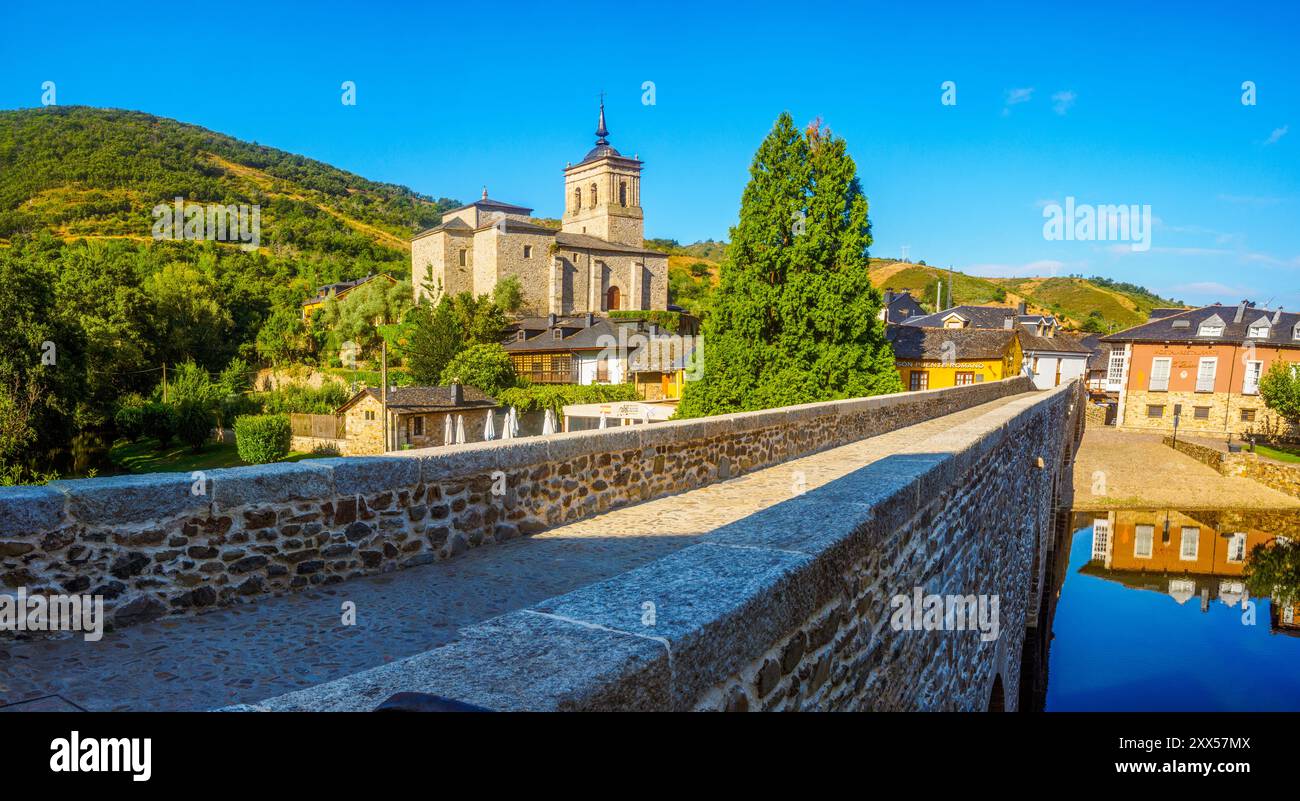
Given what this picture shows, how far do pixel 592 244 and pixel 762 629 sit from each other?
64.6m

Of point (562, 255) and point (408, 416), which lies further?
point (562, 255)

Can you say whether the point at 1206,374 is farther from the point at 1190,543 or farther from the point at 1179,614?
the point at 1179,614

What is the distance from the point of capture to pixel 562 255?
206ft

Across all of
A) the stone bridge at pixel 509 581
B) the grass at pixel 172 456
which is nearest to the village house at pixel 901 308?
the grass at pixel 172 456

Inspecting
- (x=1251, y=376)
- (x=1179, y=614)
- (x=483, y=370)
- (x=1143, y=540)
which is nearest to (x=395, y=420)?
(x=483, y=370)

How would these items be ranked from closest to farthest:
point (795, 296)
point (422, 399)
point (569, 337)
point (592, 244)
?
Result: point (795, 296) → point (422, 399) → point (569, 337) → point (592, 244)

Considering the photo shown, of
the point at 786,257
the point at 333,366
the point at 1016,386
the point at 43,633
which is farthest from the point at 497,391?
the point at 43,633

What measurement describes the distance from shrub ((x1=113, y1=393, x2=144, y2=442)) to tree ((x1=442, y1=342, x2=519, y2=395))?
1577cm

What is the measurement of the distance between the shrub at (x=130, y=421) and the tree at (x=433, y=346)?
47.3 feet

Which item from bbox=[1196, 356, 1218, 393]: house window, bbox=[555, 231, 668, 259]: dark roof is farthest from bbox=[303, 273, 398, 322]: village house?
bbox=[1196, 356, 1218, 393]: house window

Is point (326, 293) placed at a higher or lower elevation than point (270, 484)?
higher

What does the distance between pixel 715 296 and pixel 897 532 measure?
75.0ft

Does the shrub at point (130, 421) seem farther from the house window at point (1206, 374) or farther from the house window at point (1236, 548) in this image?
the house window at point (1206, 374)

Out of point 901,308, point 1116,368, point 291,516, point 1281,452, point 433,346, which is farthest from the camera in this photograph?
point 901,308
